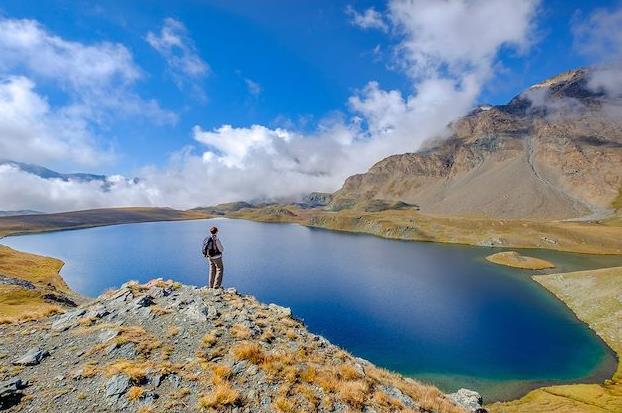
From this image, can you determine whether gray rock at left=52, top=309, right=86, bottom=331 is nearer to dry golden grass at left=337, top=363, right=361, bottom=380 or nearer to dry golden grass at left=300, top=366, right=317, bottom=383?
dry golden grass at left=300, top=366, right=317, bottom=383

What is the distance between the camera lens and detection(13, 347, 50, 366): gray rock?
15883 millimetres

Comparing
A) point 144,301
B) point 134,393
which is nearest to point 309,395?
point 134,393

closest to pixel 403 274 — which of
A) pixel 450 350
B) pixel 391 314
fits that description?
pixel 391 314

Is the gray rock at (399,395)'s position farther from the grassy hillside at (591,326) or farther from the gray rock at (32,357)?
the grassy hillside at (591,326)

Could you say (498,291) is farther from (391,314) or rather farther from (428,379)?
(428,379)

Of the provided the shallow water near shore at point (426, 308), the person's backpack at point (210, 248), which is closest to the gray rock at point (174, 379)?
the person's backpack at point (210, 248)

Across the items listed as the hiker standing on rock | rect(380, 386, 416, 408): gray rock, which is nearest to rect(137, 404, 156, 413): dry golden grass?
rect(380, 386, 416, 408): gray rock

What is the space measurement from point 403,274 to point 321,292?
39022 mm

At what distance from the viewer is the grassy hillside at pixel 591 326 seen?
3938 cm

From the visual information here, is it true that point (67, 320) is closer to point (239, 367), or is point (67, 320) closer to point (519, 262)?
point (239, 367)

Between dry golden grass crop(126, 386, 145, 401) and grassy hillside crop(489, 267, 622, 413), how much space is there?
119ft

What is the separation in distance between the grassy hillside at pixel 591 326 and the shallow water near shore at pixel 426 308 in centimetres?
209

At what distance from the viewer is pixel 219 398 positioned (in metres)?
13.3

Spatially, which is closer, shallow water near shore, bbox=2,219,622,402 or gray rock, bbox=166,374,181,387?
gray rock, bbox=166,374,181,387
